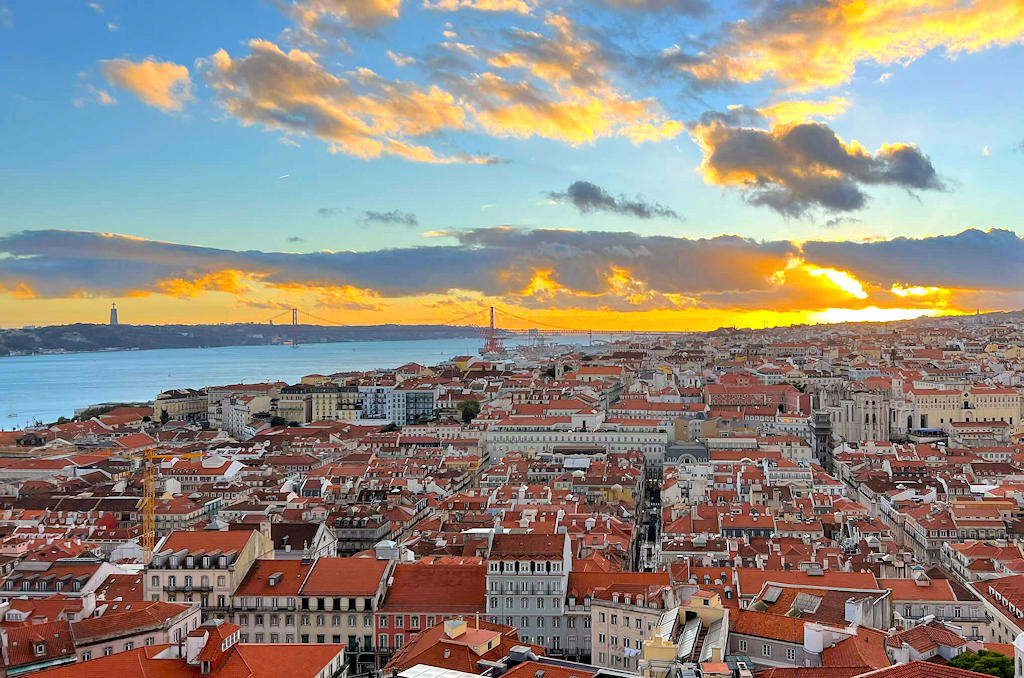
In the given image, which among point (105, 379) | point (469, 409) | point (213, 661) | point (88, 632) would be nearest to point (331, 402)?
point (469, 409)

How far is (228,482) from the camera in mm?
43438

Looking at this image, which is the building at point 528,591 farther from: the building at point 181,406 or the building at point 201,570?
the building at point 181,406

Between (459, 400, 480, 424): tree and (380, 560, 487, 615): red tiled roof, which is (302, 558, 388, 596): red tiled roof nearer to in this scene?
(380, 560, 487, 615): red tiled roof

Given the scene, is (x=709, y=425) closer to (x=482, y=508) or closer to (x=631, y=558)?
(x=482, y=508)

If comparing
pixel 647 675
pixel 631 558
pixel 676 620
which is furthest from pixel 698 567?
pixel 647 675

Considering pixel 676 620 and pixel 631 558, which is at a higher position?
pixel 676 620

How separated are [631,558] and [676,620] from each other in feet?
A: 44.0

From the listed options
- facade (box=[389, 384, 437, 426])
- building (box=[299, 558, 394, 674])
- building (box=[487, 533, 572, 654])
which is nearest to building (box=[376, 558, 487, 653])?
building (box=[299, 558, 394, 674])

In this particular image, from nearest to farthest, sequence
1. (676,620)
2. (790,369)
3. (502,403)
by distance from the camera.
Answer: (676,620) → (502,403) → (790,369)

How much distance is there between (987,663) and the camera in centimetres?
1377

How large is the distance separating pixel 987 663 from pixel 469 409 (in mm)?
56711

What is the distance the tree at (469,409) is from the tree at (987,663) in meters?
53.7

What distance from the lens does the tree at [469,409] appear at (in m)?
68.6

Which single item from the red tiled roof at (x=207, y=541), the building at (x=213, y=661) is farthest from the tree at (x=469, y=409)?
the building at (x=213, y=661)
